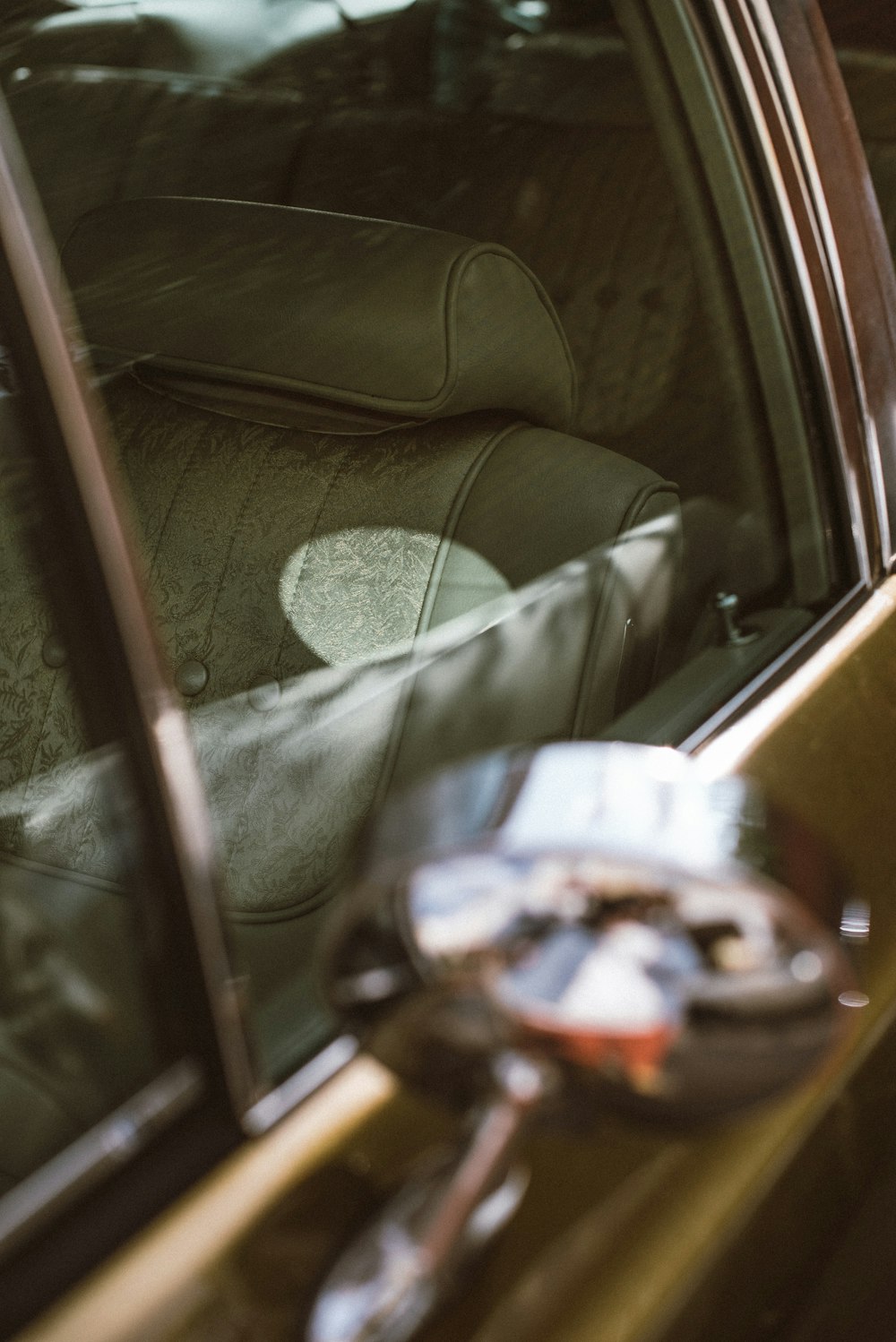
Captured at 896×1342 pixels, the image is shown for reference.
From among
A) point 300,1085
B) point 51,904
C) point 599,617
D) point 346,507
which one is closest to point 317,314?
point 346,507

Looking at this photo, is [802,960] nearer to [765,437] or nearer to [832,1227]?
[832,1227]

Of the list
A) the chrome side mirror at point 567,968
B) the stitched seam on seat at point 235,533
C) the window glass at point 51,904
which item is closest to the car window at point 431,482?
the stitched seam on seat at point 235,533

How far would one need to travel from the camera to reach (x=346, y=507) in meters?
1.38

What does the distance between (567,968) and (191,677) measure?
95 cm

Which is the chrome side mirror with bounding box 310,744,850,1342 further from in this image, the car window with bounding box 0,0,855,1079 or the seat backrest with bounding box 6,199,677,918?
the seat backrest with bounding box 6,199,677,918

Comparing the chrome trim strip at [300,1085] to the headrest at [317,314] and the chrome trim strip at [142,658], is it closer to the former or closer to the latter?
the chrome trim strip at [142,658]

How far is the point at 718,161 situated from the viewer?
113 centimetres

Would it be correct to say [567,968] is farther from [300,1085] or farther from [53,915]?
[53,915]

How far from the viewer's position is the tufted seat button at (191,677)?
4.53 feet

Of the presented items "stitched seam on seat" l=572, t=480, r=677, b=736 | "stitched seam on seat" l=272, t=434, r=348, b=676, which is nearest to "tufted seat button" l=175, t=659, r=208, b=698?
"stitched seam on seat" l=272, t=434, r=348, b=676

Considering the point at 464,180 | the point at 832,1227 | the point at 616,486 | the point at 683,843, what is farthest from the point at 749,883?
the point at 464,180

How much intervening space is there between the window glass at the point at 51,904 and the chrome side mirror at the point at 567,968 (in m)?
0.18

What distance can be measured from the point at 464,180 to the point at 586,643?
121 cm

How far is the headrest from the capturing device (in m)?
1.30
